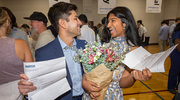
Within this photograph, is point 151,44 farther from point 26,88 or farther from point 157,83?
point 26,88

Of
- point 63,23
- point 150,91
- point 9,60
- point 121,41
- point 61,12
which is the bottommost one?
point 150,91

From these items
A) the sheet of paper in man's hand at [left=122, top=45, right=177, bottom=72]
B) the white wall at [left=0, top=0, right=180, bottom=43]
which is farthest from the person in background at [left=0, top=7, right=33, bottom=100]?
the white wall at [left=0, top=0, right=180, bottom=43]

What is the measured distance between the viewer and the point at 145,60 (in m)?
1.05

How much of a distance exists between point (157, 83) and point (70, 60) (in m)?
3.67

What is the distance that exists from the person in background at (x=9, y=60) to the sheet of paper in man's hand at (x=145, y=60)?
3.42ft

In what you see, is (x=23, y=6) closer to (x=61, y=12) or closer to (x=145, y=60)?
(x=61, y=12)

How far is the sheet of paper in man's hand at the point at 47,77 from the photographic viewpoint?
0.86 metres

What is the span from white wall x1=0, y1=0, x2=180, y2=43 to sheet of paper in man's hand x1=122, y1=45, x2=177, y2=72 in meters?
9.01

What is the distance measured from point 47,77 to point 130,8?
36.3ft

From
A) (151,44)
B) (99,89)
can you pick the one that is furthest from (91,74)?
(151,44)

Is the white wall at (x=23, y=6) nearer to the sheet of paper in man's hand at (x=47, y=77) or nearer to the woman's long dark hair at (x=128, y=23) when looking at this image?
the woman's long dark hair at (x=128, y=23)

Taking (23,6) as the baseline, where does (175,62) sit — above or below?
below

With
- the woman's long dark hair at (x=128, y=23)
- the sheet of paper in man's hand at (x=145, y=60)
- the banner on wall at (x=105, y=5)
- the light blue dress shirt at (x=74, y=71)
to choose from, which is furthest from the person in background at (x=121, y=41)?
the banner on wall at (x=105, y=5)

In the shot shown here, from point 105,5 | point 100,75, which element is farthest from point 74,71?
point 105,5
